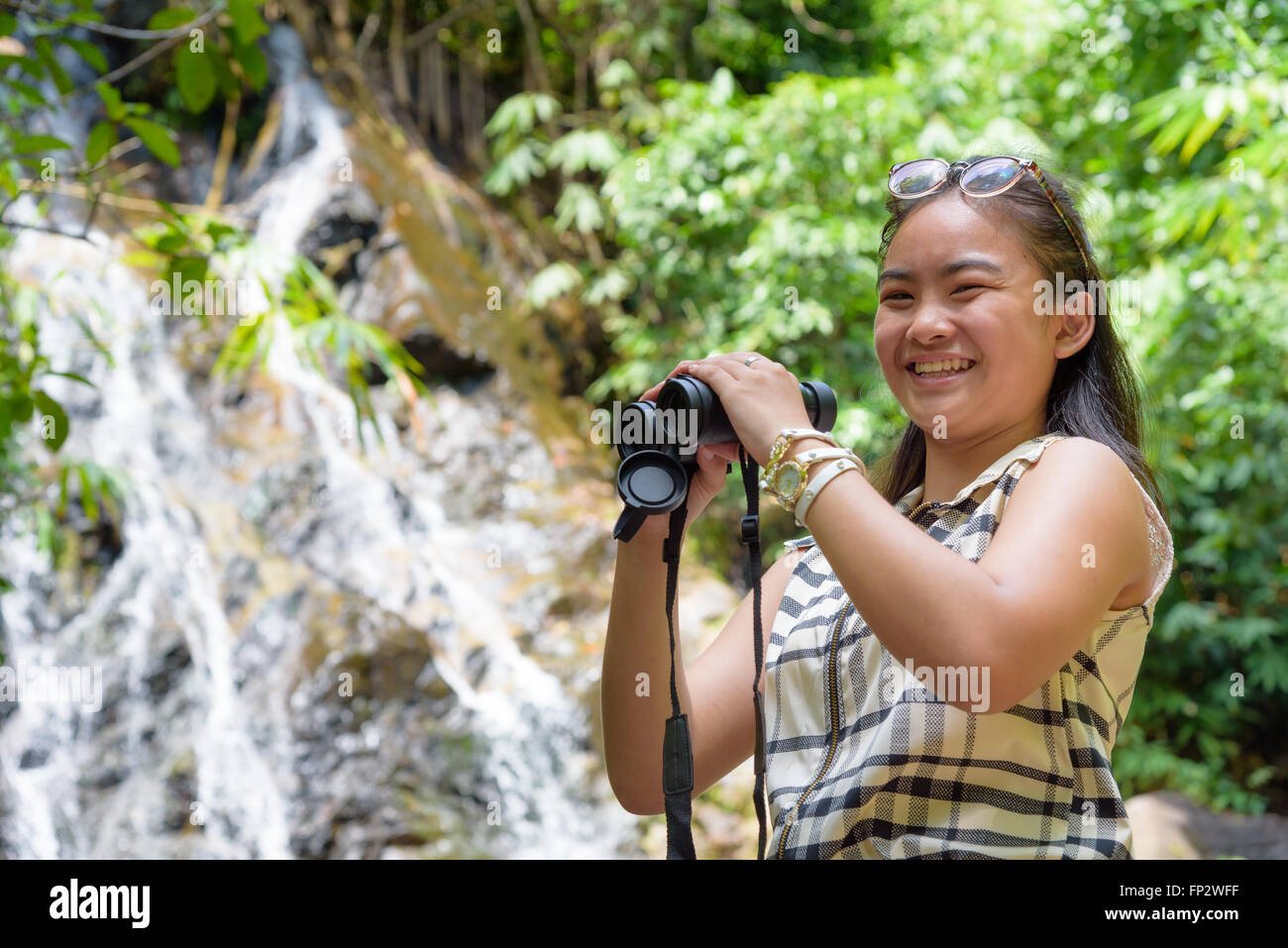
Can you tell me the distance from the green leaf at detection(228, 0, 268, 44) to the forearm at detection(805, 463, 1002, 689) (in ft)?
4.04

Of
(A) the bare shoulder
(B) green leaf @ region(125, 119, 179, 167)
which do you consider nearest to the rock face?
(A) the bare shoulder

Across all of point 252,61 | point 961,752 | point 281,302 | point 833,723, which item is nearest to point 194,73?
point 252,61

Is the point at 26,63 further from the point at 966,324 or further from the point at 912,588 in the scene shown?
the point at 912,588

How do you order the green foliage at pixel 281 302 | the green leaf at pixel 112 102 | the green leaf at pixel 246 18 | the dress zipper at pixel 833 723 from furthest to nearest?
the green foliage at pixel 281 302 < the green leaf at pixel 112 102 < the green leaf at pixel 246 18 < the dress zipper at pixel 833 723

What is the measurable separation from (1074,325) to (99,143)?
1.50 m

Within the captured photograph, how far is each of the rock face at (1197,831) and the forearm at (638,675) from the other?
396cm

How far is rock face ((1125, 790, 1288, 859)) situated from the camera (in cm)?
447

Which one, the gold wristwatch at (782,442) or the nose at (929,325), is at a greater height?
the nose at (929,325)

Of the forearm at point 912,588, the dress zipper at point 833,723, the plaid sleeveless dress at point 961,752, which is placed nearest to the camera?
the forearm at point 912,588

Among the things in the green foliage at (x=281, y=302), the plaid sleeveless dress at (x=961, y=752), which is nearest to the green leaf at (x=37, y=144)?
the green foliage at (x=281, y=302)

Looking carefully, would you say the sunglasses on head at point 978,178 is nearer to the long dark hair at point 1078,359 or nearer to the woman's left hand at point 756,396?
the long dark hair at point 1078,359

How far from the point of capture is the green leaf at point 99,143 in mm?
1706

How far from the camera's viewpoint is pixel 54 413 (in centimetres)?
180

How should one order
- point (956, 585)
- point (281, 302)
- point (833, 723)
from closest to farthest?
point (956, 585) < point (833, 723) < point (281, 302)
